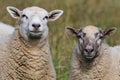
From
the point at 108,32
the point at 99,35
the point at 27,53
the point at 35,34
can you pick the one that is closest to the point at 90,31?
the point at 99,35

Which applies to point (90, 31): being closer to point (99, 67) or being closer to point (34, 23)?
point (99, 67)

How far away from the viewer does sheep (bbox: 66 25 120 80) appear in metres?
11.2

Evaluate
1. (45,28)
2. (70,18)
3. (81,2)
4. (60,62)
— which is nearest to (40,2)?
(70,18)

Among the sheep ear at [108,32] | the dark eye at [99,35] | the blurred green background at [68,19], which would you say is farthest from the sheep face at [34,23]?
the blurred green background at [68,19]

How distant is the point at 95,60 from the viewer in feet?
37.2

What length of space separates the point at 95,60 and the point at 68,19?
5.31 m

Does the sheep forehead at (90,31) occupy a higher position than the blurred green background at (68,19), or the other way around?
the sheep forehead at (90,31)

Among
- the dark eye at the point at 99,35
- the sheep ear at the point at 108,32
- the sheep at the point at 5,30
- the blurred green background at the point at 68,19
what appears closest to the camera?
the dark eye at the point at 99,35

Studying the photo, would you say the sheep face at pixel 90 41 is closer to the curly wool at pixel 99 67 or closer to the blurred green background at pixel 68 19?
the curly wool at pixel 99 67

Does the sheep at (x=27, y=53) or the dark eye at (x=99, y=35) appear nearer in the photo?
the sheep at (x=27, y=53)

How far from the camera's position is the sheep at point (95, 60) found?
442 inches

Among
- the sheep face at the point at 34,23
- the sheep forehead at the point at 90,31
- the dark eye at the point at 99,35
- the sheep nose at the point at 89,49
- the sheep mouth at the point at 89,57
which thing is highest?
the sheep face at the point at 34,23

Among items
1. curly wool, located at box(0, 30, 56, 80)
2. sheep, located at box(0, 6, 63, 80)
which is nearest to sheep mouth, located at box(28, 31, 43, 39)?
sheep, located at box(0, 6, 63, 80)

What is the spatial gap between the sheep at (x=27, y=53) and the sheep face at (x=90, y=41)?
0.53 m
